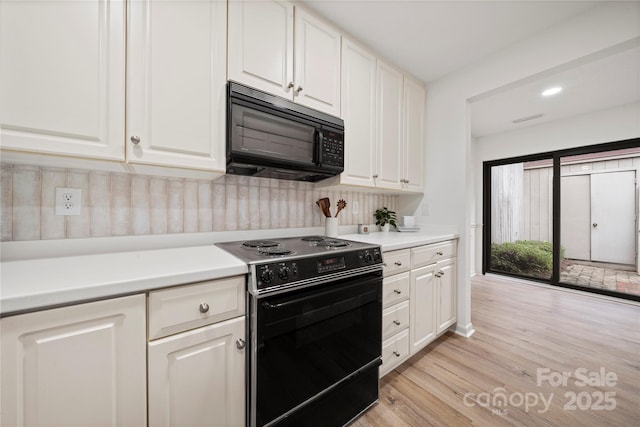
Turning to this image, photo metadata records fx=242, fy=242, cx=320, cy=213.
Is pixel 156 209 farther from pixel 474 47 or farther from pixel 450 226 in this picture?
pixel 474 47

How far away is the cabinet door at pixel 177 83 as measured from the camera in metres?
1.06

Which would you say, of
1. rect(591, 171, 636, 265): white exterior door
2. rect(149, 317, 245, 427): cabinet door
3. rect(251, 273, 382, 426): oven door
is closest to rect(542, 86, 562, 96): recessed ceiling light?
rect(591, 171, 636, 265): white exterior door

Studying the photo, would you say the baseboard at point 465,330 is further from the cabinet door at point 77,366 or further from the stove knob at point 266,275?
the cabinet door at point 77,366

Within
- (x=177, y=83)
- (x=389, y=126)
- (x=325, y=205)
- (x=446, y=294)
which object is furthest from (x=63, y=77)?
(x=446, y=294)

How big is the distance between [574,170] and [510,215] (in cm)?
101

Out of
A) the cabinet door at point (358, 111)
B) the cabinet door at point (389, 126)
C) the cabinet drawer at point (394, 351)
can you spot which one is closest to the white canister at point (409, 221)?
the cabinet door at point (389, 126)

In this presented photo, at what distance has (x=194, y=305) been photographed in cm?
89

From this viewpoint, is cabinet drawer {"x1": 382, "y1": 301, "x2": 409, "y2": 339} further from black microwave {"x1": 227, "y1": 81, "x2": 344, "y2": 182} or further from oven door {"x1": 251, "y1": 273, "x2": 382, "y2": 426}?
black microwave {"x1": 227, "y1": 81, "x2": 344, "y2": 182}

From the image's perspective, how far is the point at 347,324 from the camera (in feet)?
4.19

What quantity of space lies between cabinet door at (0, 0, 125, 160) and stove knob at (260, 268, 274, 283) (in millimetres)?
791

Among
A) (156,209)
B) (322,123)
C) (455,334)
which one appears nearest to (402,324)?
(455,334)

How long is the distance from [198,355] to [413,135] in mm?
2416

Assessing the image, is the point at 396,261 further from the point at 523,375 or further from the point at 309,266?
the point at 523,375

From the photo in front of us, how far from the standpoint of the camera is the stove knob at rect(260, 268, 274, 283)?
979mm
